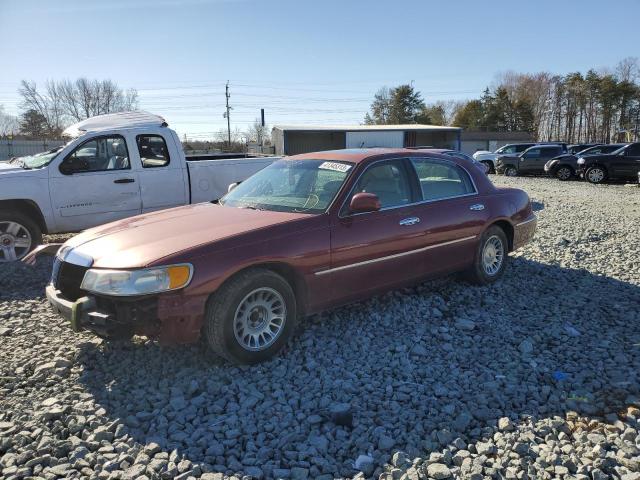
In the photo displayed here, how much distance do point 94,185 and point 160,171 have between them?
993 mm

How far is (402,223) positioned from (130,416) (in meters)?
2.79

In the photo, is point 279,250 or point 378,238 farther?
point 378,238

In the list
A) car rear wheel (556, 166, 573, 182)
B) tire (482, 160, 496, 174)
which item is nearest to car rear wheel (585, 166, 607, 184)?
car rear wheel (556, 166, 573, 182)

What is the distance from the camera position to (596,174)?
21.2 m

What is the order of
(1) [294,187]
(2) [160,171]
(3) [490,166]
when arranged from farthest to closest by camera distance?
(3) [490,166]
(2) [160,171]
(1) [294,187]

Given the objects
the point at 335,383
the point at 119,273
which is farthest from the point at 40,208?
the point at 335,383

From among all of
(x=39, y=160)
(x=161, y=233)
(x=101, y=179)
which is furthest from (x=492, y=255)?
(x=39, y=160)

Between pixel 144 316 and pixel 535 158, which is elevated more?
pixel 535 158

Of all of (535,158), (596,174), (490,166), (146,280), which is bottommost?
(596,174)

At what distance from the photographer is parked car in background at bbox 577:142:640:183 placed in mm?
20328

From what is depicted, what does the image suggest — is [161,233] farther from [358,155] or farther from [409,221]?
[409,221]

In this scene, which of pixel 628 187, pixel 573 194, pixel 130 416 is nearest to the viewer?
pixel 130 416

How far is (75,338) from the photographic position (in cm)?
437

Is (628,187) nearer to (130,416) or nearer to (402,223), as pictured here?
(402,223)
